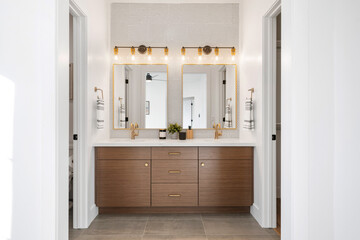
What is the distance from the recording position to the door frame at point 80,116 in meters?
2.64

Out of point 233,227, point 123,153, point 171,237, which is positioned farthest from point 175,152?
point 233,227

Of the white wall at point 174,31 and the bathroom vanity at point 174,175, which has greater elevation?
the white wall at point 174,31

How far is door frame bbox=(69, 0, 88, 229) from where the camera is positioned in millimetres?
2643

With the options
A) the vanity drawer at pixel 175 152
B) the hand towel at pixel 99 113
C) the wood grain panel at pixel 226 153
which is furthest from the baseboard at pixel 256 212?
the hand towel at pixel 99 113

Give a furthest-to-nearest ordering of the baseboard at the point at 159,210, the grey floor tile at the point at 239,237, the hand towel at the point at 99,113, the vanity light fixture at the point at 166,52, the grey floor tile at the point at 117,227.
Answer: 1. the vanity light fixture at the point at 166,52
2. the baseboard at the point at 159,210
3. the hand towel at the point at 99,113
4. the grey floor tile at the point at 117,227
5. the grey floor tile at the point at 239,237

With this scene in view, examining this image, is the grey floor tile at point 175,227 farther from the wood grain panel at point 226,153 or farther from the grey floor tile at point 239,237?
the wood grain panel at point 226,153

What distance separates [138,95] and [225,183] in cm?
162

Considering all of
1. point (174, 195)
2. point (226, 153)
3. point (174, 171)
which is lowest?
point (174, 195)

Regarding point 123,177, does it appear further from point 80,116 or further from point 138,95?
point 138,95

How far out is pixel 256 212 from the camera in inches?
115

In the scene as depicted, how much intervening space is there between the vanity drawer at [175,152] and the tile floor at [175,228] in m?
0.70

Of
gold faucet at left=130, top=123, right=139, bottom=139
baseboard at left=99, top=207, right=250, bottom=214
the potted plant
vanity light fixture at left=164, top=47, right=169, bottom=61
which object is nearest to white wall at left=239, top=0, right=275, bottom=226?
baseboard at left=99, top=207, right=250, bottom=214
